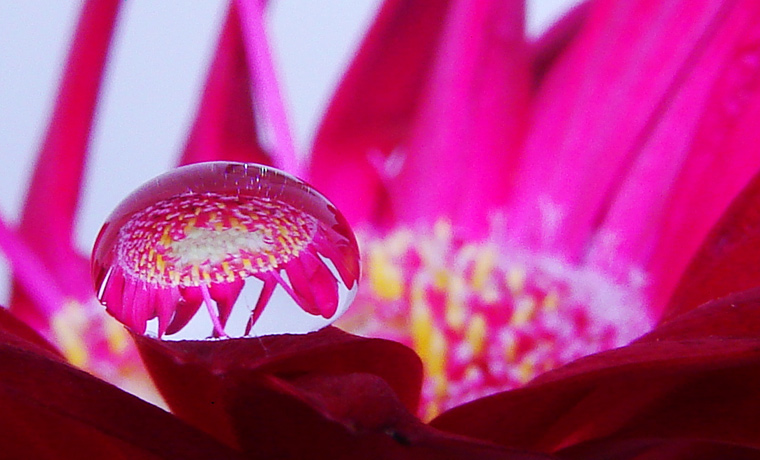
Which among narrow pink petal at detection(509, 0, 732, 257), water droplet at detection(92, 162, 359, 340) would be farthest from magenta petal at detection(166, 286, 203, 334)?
narrow pink petal at detection(509, 0, 732, 257)

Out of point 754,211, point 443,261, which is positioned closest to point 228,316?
point 754,211

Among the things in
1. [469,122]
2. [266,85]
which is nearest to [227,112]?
[266,85]

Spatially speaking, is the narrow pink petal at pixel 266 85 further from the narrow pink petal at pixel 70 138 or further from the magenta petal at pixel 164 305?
the magenta petal at pixel 164 305

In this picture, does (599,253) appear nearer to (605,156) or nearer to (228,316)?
(605,156)

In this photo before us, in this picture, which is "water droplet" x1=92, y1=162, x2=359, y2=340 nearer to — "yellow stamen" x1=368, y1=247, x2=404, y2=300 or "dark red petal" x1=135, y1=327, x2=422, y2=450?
"dark red petal" x1=135, y1=327, x2=422, y2=450

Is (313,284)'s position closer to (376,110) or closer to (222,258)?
(222,258)

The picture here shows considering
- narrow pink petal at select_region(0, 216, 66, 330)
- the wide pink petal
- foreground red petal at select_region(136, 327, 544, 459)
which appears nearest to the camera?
foreground red petal at select_region(136, 327, 544, 459)
